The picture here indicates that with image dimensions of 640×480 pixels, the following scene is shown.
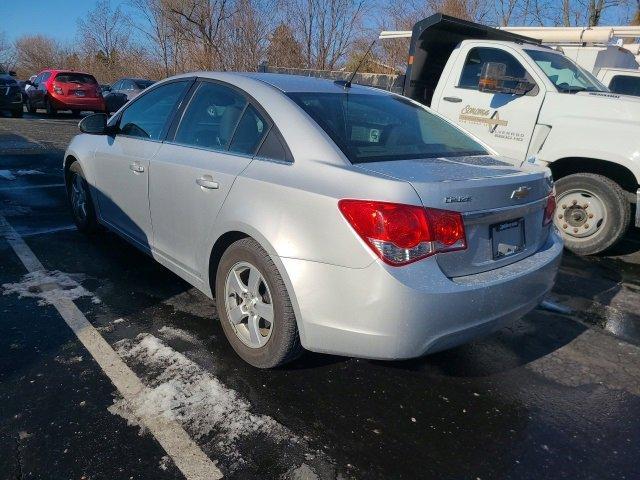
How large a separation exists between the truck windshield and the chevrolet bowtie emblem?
3325mm

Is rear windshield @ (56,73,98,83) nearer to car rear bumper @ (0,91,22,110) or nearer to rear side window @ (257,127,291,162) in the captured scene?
car rear bumper @ (0,91,22,110)

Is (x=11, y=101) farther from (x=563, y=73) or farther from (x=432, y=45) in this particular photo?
(x=563, y=73)

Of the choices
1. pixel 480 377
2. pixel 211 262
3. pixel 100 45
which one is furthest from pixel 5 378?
pixel 100 45

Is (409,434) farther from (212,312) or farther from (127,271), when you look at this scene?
(127,271)

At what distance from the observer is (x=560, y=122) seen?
5.12 metres

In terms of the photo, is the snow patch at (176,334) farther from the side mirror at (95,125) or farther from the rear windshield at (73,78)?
the rear windshield at (73,78)

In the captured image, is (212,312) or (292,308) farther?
(212,312)

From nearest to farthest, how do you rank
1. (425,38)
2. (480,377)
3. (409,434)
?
1. (409,434)
2. (480,377)
3. (425,38)

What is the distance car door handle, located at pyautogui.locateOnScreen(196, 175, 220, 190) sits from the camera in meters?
2.92

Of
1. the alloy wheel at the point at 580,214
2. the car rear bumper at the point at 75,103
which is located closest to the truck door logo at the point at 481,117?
the alloy wheel at the point at 580,214

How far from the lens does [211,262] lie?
121 inches

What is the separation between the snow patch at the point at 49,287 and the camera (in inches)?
144

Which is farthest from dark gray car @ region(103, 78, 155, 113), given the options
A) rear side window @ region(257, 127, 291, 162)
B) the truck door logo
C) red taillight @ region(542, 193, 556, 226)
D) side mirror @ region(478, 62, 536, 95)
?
red taillight @ region(542, 193, 556, 226)

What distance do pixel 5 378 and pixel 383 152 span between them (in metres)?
2.37
